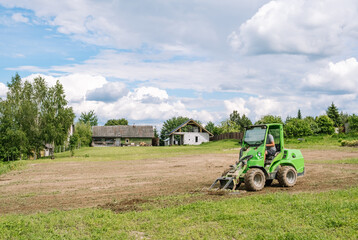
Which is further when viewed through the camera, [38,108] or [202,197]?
[38,108]

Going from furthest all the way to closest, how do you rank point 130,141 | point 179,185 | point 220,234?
point 130,141, point 179,185, point 220,234

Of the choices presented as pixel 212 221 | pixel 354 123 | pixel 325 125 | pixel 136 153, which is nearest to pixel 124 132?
pixel 136 153

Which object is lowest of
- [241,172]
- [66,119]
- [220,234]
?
[220,234]

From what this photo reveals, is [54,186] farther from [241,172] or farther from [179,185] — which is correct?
[241,172]

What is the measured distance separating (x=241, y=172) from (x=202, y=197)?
2090 millimetres

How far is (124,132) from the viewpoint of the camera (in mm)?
84938

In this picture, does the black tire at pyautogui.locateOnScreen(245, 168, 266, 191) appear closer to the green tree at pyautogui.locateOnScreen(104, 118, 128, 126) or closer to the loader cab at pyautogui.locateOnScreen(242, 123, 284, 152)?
the loader cab at pyautogui.locateOnScreen(242, 123, 284, 152)

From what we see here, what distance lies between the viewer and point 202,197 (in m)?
12.4

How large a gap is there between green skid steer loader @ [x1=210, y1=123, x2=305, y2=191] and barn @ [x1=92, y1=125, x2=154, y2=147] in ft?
232

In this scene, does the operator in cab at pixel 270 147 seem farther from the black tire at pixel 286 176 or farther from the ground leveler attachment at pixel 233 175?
the ground leveler attachment at pixel 233 175

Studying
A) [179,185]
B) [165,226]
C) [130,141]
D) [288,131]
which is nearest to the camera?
[165,226]

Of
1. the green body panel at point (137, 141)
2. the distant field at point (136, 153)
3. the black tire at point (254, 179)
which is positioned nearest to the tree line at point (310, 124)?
the distant field at point (136, 153)

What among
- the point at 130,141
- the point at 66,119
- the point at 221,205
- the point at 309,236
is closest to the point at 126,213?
the point at 221,205

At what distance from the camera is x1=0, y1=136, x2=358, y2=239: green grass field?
7996 millimetres
